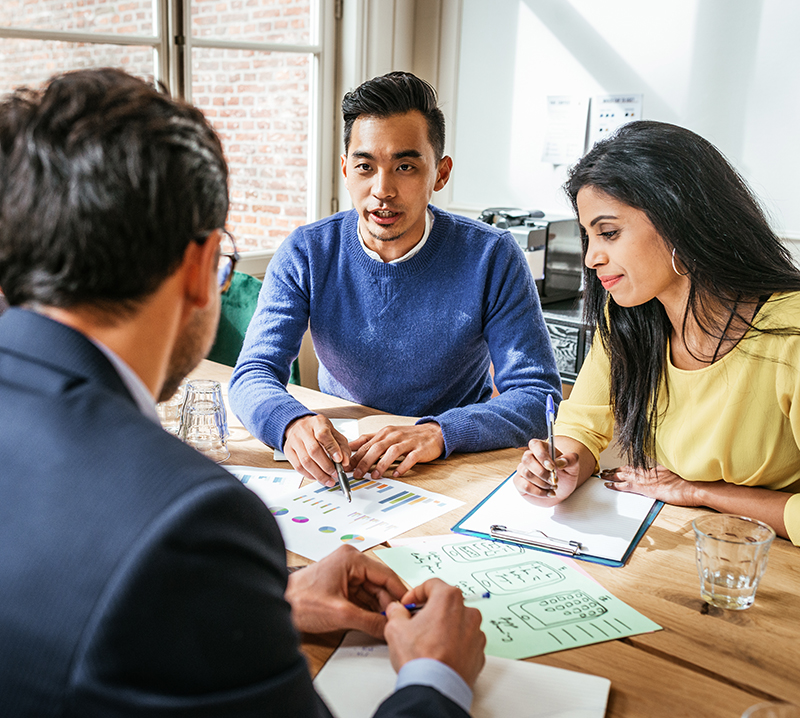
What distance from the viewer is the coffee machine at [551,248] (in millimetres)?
3250

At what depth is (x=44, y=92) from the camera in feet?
2.13

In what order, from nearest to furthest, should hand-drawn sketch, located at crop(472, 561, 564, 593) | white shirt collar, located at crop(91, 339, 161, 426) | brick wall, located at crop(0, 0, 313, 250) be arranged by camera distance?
white shirt collar, located at crop(91, 339, 161, 426), hand-drawn sketch, located at crop(472, 561, 564, 593), brick wall, located at crop(0, 0, 313, 250)

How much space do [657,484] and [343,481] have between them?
564mm

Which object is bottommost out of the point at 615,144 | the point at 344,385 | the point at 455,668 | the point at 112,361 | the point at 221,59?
the point at 344,385

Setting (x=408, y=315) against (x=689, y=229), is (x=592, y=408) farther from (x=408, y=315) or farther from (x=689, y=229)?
(x=408, y=315)

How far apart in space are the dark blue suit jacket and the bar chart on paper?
1.73ft

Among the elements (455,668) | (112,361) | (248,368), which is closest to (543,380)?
(248,368)

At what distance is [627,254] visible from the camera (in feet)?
4.96

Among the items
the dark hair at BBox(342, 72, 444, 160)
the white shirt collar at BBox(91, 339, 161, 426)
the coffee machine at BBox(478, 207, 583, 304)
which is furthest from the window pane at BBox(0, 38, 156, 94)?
the white shirt collar at BBox(91, 339, 161, 426)

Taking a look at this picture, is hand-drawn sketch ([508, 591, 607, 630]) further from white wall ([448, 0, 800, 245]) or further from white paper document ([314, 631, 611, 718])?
white wall ([448, 0, 800, 245])

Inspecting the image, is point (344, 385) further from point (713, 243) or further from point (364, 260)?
point (713, 243)

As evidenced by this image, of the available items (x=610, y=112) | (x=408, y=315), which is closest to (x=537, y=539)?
(x=408, y=315)

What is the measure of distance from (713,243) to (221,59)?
2533 mm

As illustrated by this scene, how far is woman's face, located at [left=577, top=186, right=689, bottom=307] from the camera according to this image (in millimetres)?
1494
